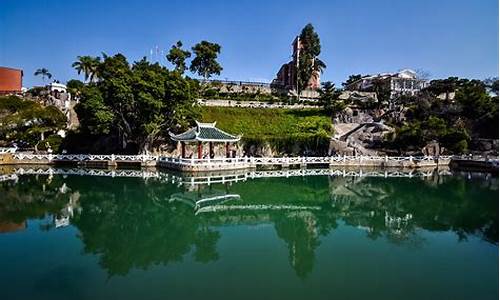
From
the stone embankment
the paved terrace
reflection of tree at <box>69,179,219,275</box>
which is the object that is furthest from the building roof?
reflection of tree at <box>69,179,219,275</box>

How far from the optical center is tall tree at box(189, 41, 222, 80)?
3922cm

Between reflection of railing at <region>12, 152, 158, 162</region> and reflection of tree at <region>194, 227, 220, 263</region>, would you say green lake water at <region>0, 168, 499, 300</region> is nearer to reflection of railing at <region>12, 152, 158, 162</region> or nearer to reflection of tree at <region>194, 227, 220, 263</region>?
reflection of tree at <region>194, 227, 220, 263</region>

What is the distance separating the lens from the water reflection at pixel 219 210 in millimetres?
9102

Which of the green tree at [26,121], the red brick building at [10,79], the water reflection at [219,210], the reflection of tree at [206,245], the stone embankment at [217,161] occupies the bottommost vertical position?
the reflection of tree at [206,245]

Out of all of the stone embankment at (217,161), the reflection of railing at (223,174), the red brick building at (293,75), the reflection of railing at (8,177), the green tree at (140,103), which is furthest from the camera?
the red brick building at (293,75)

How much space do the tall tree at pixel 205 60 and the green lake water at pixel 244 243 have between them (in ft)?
Answer: 81.0

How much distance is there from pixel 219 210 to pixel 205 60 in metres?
29.5

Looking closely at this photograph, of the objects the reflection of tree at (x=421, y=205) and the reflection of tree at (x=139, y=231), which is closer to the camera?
the reflection of tree at (x=139, y=231)

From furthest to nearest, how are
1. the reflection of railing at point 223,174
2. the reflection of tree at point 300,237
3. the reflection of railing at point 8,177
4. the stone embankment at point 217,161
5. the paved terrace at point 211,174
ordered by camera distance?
1. the stone embankment at point 217,161
2. the reflection of railing at point 223,174
3. the paved terrace at point 211,174
4. the reflection of railing at point 8,177
5. the reflection of tree at point 300,237

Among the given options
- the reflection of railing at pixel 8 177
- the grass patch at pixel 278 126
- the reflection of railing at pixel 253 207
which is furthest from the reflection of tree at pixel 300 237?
the grass patch at pixel 278 126

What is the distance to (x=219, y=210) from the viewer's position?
1341 cm

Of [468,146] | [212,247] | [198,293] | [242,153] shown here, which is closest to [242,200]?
[212,247]

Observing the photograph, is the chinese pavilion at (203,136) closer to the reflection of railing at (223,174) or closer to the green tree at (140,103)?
the reflection of railing at (223,174)

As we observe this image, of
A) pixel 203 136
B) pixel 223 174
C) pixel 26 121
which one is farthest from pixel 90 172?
pixel 26 121
